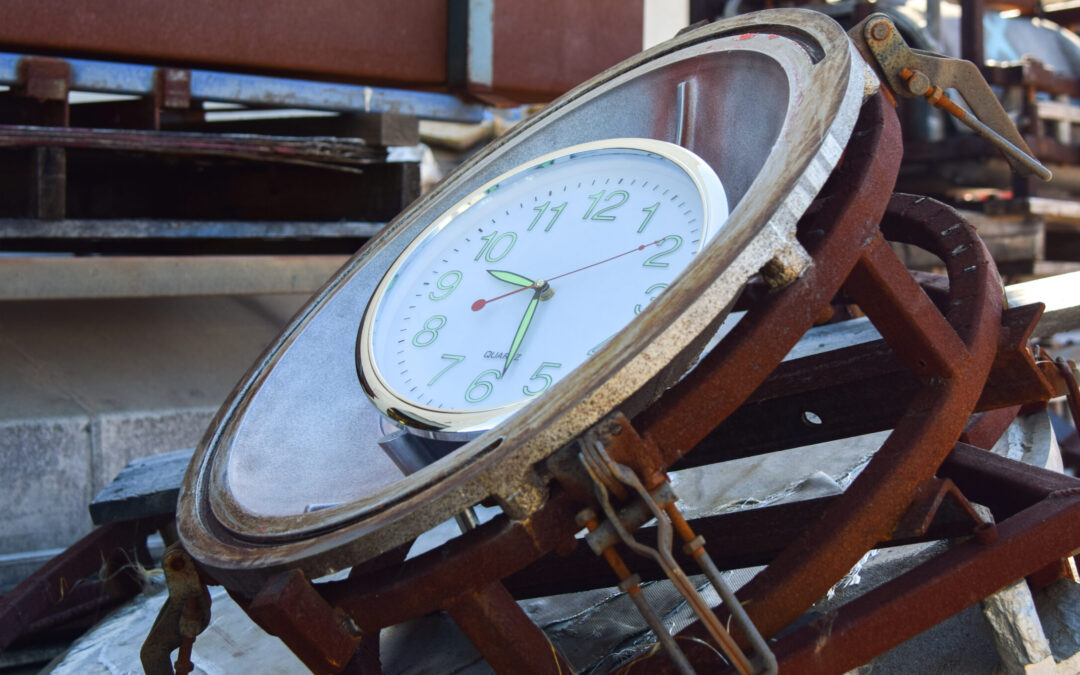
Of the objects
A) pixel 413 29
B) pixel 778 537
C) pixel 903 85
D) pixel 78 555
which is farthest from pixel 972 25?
pixel 78 555

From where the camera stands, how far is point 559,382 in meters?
1.08

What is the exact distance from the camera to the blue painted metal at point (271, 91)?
2578 millimetres

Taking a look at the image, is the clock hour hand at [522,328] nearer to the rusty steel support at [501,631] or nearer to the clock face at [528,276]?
the clock face at [528,276]

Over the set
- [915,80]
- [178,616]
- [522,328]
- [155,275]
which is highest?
[915,80]

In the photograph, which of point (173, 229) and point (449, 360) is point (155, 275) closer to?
point (173, 229)

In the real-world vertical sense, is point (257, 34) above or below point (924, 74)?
below

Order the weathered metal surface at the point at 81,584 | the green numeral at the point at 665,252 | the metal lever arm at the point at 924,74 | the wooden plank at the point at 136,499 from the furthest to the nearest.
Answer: the wooden plank at the point at 136,499 → the weathered metal surface at the point at 81,584 → the metal lever arm at the point at 924,74 → the green numeral at the point at 665,252

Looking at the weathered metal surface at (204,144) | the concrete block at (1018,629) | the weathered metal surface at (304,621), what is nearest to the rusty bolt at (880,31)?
the concrete block at (1018,629)

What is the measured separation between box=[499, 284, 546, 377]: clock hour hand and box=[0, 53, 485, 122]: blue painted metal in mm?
1730

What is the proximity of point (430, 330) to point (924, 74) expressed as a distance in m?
0.72

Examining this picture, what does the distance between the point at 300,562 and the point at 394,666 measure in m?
0.62

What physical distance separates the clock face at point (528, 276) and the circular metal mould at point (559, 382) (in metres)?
0.09

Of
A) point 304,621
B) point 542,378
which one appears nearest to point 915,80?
point 542,378

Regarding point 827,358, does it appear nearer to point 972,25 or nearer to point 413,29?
point 413,29
